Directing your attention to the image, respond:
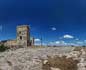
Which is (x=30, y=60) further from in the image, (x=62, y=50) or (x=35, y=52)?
(x=62, y=50)

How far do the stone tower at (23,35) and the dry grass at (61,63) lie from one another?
26.8 m

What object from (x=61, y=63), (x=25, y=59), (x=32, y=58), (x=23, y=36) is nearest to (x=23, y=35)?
(x=23, y=36)

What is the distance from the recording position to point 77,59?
35719mm

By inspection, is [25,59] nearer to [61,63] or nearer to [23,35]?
[61,63]

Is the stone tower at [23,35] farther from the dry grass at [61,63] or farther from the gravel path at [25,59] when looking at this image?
the dry grass at [61,63]

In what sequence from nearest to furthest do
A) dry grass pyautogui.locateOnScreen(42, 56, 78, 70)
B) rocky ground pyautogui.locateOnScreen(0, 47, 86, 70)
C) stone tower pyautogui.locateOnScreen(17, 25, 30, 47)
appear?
dry grass pyautogui.locateOnScreen(42, 56, 78, 70) < rocky ground pyautogui.locateOnScreen(0, 47, 86, 70) < stone tower pyautogui.locateOnScreen(17, 25, 30, 47)

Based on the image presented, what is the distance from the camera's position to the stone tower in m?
62.7

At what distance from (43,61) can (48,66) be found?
1891 millimetres

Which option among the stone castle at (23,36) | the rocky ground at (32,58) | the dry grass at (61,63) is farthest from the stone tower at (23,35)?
the dry grass at (61,63)

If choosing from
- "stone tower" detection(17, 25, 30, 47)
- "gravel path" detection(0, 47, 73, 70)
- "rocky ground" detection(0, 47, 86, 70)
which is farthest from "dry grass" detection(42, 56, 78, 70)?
"stone tower" detection(17, 25, 30, 47)

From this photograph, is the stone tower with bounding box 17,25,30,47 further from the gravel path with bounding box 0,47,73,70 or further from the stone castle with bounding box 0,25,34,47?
the gravel path with bounding box 0,47,73,70

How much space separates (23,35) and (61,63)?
97.3ft

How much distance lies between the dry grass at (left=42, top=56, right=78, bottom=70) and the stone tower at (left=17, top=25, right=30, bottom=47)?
2683 cm

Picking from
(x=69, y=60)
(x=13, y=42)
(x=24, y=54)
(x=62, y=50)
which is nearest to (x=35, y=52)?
(x=24, y=54)
